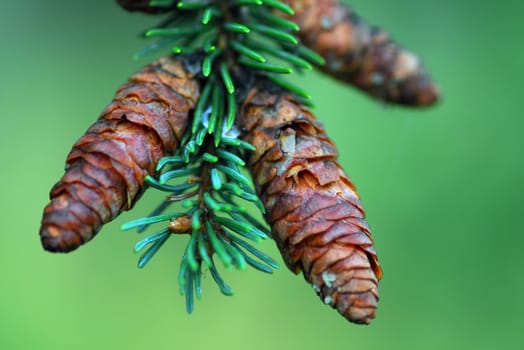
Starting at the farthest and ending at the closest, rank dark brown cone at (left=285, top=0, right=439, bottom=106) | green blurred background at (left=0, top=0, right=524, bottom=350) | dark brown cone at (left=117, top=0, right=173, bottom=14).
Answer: green blurred background at (left=0, top=0, right=524, bottom=350), dark brown cone at (left=285, top=0, right=439, bottom=106), dark brown cone at (left=117, top=0, right=173, bottom=14)

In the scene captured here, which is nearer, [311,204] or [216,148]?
[311,204]

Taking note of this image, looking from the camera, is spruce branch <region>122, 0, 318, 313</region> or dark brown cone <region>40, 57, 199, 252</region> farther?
spruce branch <region>122, 0, 318, 313</region>

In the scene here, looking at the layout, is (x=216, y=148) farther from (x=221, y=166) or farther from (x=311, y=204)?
(x=311, y=204)

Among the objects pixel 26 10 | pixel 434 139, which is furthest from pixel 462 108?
pixel 26 10

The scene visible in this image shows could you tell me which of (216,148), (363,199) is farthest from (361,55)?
(363,199)

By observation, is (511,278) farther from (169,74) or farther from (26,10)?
(26,10)

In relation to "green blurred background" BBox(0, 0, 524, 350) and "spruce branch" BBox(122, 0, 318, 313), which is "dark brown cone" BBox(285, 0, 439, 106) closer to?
"spruce branch" BBox(122, 0, 318, 313)

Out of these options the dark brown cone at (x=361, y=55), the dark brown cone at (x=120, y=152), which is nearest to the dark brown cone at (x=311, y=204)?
the dark brown cone at (x=120, y=152)

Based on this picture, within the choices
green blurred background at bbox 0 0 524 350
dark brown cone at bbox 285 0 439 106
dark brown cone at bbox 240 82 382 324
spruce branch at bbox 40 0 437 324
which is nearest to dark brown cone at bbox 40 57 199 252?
spruce branch at bbox 40 0 437 324
